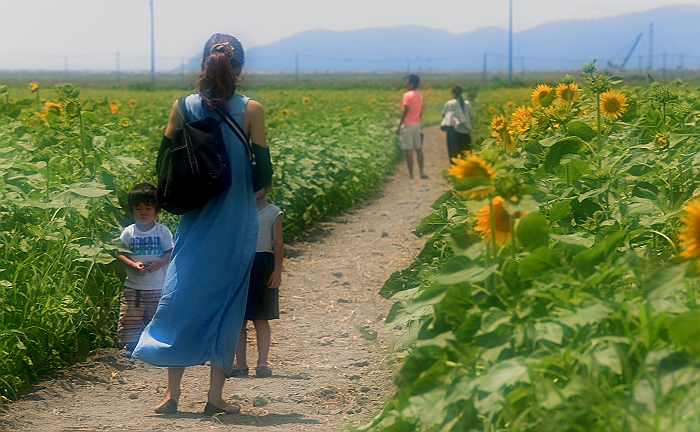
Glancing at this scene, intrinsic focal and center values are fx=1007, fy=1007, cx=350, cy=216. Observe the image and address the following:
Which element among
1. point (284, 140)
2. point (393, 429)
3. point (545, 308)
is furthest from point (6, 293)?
point (284, 140)

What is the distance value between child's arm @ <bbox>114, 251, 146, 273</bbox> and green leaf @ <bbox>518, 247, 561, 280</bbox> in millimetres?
2950

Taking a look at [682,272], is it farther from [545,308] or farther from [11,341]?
[11,341]

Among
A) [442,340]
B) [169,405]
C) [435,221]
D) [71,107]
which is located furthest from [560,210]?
[71,107]

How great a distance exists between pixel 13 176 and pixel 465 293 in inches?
129

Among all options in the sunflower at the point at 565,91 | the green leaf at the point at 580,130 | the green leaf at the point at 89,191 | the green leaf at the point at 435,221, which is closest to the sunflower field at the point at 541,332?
the green leaf at the point at 580,130

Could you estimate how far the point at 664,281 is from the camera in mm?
2373

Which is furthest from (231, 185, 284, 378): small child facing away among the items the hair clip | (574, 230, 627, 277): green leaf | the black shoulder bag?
(574, 230, 627, 277): green leaf

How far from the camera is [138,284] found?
17.1 ft

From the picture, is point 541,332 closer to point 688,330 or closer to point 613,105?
point 688,330

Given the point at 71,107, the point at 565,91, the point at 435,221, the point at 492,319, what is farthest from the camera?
the point at 71,107

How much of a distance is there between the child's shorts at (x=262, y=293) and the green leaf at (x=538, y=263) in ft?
8.18

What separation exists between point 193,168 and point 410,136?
10349 millimetres

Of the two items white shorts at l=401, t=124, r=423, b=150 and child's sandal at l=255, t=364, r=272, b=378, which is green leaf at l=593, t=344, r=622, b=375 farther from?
white shorts at l=401, t=124, r=423, b=150

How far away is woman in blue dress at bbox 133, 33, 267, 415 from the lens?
13.4ft
